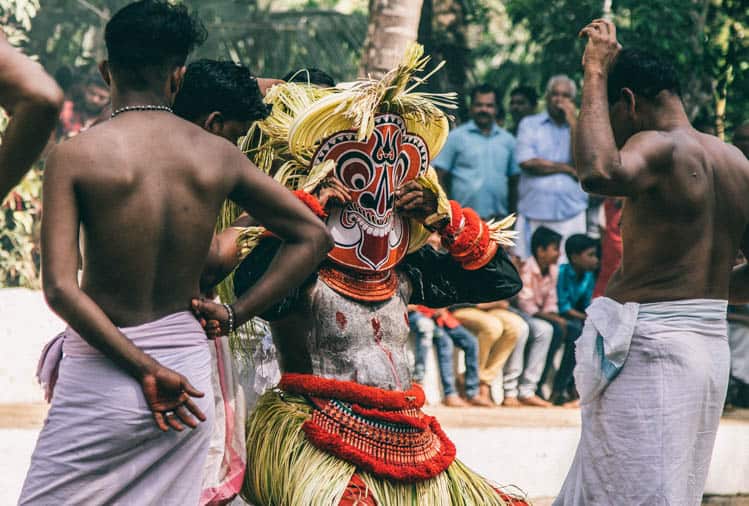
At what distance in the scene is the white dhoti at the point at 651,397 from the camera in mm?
4203

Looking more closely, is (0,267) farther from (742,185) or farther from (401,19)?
(742,185)

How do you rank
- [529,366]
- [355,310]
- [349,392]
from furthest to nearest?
[529,366] → [355,310] → [349,392]

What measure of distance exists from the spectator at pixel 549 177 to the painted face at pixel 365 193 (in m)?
4.94

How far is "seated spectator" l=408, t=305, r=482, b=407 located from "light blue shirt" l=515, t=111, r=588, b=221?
1.33 m

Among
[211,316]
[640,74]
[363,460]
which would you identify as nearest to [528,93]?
[640,74]

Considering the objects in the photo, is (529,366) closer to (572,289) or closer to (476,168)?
(572,289)

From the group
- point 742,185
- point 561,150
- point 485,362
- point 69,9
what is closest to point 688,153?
point 742,185

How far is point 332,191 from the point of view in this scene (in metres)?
4.10

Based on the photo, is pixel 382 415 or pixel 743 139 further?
pixel 743 139

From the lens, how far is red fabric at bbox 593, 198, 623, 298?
8.94 m

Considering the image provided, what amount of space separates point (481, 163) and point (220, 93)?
522 centimetres

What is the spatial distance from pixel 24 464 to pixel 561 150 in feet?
16.2

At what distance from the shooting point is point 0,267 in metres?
9.70

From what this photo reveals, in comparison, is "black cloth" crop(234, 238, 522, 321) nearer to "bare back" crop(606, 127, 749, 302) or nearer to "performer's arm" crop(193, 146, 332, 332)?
"bare back" crop(606, 127, 749, 302)
